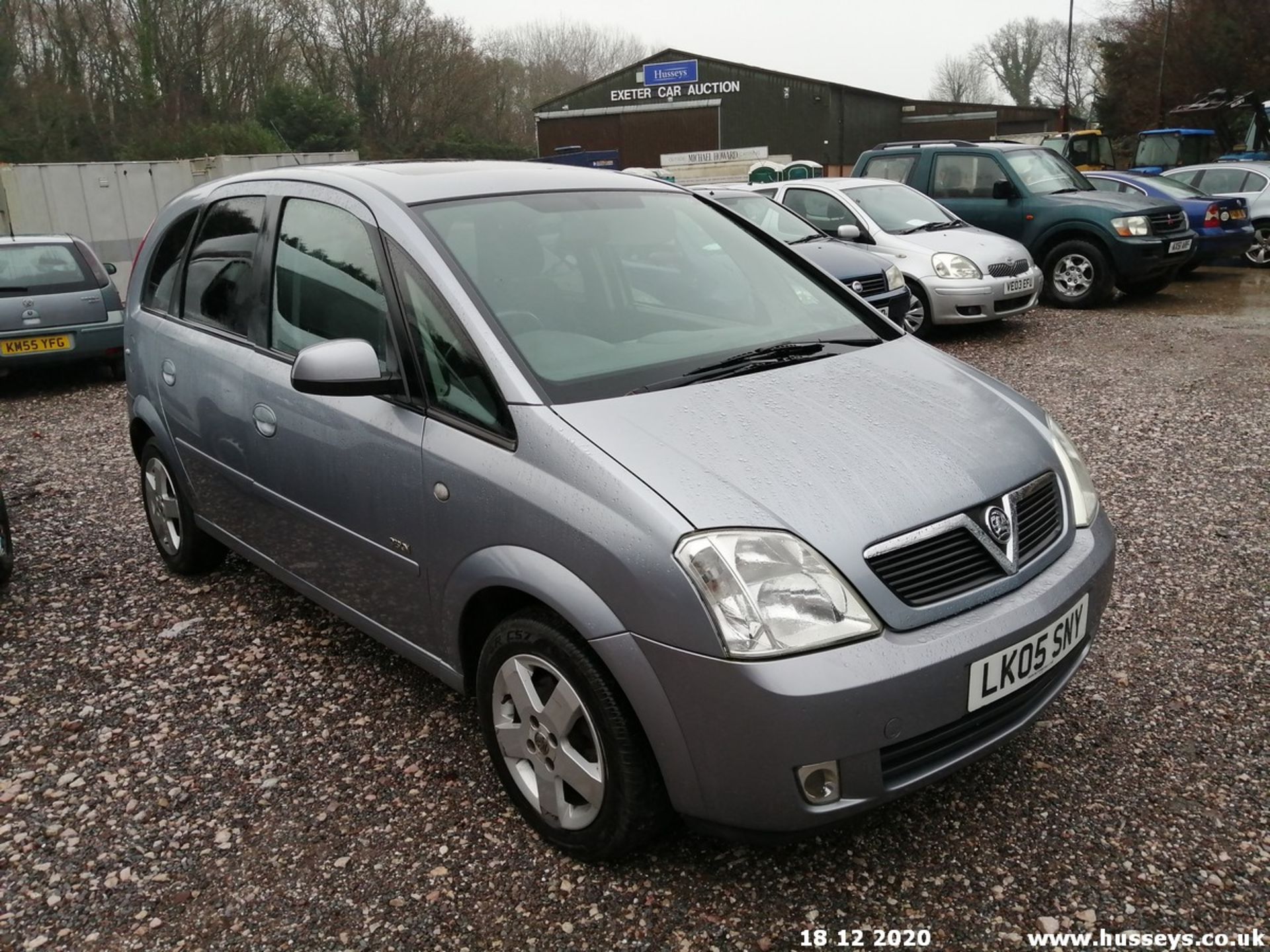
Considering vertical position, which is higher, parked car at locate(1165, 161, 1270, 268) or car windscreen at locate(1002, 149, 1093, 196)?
car windscreen at locate(1002, 149, 1093, 196)

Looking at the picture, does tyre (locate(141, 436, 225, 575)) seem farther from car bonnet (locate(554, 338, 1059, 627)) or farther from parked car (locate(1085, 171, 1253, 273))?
parked car (locate(1085, 171, 1253, 273))

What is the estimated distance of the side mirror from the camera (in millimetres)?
2768

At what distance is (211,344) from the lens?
3834 millimetres

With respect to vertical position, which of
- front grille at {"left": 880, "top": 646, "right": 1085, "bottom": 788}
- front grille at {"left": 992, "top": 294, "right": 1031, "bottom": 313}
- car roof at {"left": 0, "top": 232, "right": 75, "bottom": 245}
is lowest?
front grille at {"left": 880, "top": 646, "right": 1085, "bottom": 788}

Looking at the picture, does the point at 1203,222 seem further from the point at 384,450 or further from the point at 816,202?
the point at 384,450

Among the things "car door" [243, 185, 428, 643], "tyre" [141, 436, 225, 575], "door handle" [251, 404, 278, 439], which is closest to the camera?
"car door" [243, 185, 428, 643]

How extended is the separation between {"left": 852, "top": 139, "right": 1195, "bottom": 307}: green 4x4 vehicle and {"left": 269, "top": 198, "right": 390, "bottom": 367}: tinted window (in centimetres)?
1042

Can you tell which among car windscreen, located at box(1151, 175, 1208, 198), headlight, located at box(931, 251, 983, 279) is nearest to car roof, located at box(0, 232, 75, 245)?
headlight, located at box(931, 251, 983, 279)

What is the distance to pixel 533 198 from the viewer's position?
10.8 feet

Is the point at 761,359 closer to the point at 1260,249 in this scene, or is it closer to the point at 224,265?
the point at 224,265

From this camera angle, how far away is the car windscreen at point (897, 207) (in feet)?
34.9

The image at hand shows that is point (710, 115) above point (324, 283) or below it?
above

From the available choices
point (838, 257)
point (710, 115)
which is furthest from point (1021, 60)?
point (838, 257)

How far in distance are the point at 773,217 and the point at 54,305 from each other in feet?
22.6
